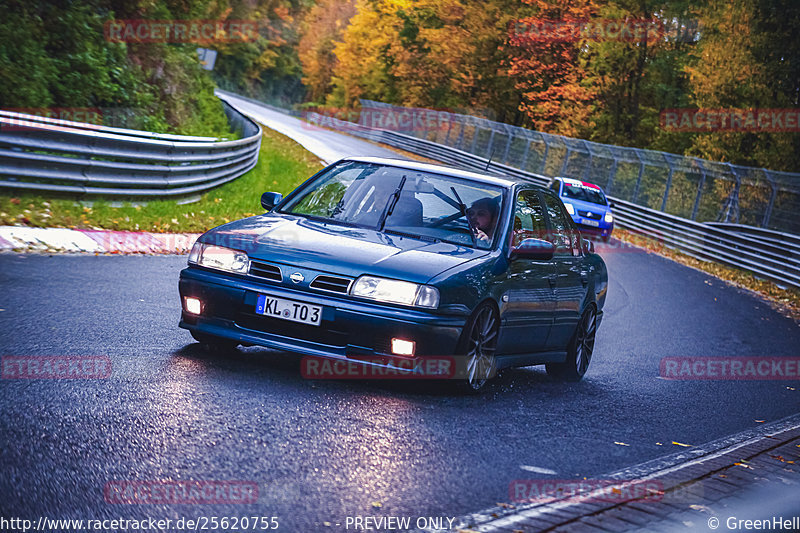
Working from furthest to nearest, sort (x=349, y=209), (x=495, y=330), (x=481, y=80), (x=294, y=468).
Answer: (x=481, y=80) → (x=349, y=209) → (x=495, y=330) → (x=294, y=468)

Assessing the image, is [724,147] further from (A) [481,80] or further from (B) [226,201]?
(B) [226,201]

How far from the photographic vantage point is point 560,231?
28.7 ft

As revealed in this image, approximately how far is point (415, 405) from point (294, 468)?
1.85 meters

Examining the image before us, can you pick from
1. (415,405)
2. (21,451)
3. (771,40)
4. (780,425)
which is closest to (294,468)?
(21,451)

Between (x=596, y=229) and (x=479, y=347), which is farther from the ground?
(x=479, y=347)

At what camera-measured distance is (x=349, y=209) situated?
7.71 meters

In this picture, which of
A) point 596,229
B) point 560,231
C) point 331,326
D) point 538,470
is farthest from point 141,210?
point 596,229

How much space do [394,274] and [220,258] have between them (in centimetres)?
115

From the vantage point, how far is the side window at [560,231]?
28.0ft

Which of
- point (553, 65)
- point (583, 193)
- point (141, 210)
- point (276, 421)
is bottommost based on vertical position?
point (141, 210)

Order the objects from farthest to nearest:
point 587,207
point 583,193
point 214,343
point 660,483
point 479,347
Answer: point 583,193, point 587,207, point 214,343, point 479,347, point 660,483

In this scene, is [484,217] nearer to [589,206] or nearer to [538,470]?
[538,470]

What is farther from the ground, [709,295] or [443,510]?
[443,510]

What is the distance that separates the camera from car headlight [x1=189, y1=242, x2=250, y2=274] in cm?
667
